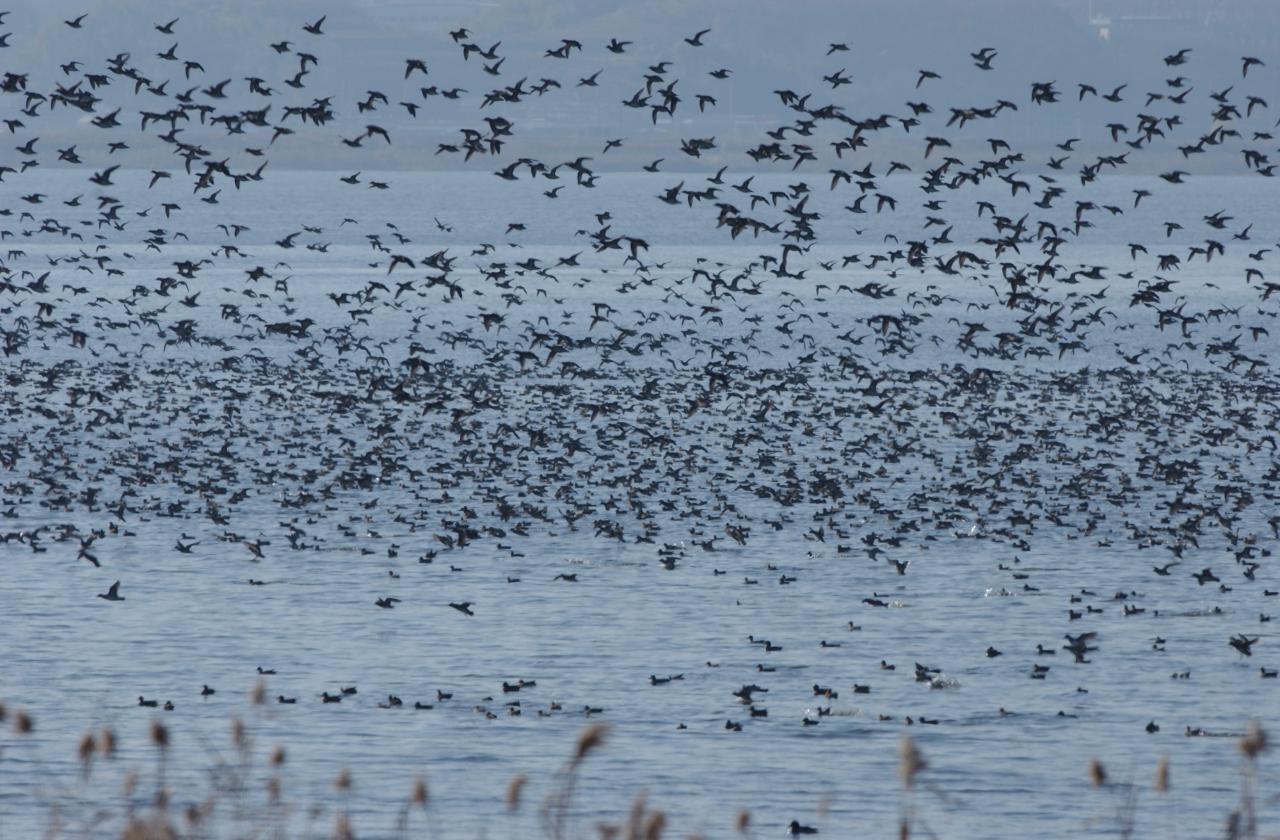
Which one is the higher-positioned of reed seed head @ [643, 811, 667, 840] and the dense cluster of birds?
the dense cluster of birds

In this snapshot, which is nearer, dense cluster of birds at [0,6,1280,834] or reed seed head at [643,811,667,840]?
reed seed head at [643,811,667,840]

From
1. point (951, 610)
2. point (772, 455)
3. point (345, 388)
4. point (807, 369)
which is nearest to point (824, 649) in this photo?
point (951, 610)

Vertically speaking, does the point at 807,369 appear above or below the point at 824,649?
above

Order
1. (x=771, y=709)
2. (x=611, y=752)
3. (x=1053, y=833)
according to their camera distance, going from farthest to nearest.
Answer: (x=771, y=709)
(x=611, y=752)
(x=1053, y=833)

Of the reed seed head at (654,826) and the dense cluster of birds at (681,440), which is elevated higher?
the dense cluster of birds at (681,440)

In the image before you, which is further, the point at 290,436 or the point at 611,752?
the point at 290,436

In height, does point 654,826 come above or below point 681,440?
below

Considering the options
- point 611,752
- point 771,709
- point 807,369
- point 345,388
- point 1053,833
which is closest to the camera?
point 1053,833

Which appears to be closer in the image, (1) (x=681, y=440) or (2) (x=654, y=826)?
(2) (x=654, y=826)

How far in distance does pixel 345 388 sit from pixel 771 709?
129 feet

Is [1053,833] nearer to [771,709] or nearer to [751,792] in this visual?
[751,792]

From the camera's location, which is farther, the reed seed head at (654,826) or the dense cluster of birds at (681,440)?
the dense cluster of birds at (681,440)

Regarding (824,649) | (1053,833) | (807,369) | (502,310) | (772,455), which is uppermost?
(502,310)

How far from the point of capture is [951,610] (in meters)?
32.8
